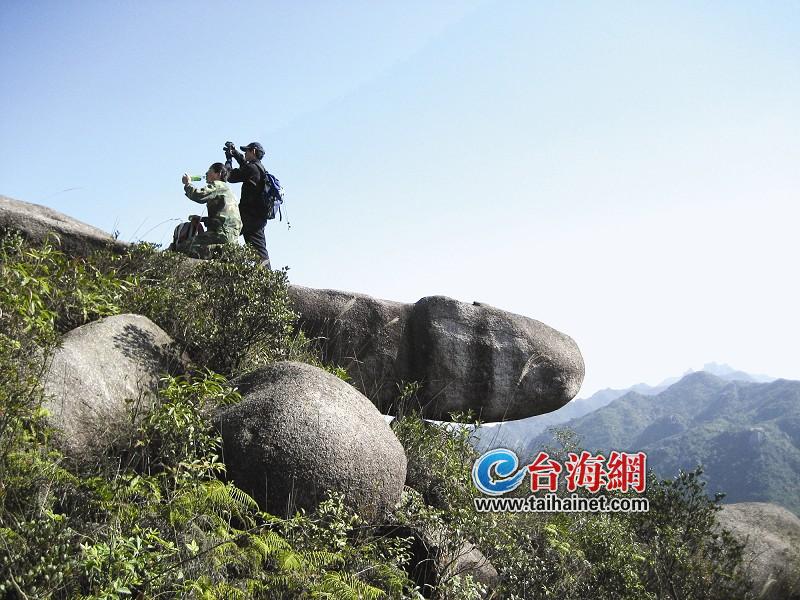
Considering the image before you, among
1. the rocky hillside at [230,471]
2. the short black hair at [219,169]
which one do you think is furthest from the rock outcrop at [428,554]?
the short black hair at [219,169]

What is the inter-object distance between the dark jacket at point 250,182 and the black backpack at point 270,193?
2.2 inches

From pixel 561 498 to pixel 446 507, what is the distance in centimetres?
290

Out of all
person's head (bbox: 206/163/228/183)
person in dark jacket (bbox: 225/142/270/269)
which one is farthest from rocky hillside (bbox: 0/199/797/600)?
person's head (bbox: 206/163/228/183)

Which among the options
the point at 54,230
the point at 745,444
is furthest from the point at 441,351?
the point at 745,444

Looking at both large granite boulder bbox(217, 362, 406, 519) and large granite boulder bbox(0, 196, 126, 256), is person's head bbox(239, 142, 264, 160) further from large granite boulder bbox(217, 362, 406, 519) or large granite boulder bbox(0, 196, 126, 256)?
large granite boulder bbox(217, 362, 406, 519)

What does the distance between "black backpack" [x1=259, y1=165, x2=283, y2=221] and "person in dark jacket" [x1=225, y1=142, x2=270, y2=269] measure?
0.05m

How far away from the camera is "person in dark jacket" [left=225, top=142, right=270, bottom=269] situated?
11.2 meters

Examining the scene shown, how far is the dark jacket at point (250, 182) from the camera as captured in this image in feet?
36.5

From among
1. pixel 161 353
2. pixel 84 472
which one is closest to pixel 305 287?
pixel 161 353

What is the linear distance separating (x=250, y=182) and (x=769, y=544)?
13.2m

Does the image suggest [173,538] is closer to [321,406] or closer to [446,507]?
[321,406]

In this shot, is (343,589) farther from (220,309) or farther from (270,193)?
(270,193)

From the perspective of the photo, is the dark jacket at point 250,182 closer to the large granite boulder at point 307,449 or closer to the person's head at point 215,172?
the person's head at point 215,172

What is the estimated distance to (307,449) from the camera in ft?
18.7
